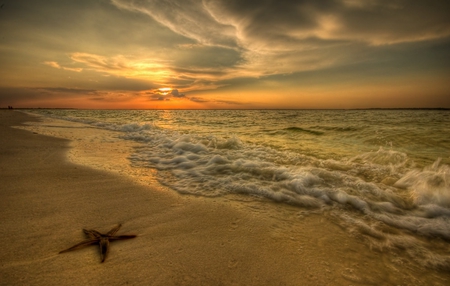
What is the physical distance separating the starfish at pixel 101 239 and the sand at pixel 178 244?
0.06 metres

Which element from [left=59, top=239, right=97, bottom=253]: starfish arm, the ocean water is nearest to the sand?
[left=59, top=239, right=97, bottom=253]: starfish arm

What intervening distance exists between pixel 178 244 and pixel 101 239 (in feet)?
2.66

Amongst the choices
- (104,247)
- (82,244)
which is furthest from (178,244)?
(82,244)

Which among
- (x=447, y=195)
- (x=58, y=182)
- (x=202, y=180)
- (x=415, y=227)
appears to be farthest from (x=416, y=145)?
(x=58, y=182)

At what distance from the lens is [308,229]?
2701mm

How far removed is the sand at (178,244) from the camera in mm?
1878

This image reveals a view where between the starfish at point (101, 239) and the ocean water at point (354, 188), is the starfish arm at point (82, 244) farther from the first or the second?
the ocean water at point (354, 188)

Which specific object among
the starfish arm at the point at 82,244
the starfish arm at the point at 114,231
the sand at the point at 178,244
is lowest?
the sand at the point at 178,244

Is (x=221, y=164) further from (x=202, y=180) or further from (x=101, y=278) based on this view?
(x=101, y=278)

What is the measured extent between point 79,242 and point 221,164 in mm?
3780

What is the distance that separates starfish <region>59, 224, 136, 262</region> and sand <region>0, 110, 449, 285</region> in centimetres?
6

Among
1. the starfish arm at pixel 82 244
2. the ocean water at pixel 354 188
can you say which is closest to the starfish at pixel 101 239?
the starfish arm at pixel 82 244

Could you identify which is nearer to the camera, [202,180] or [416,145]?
[202,180]

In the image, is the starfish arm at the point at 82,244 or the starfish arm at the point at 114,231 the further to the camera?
the starfish arm at the point at 114,231
